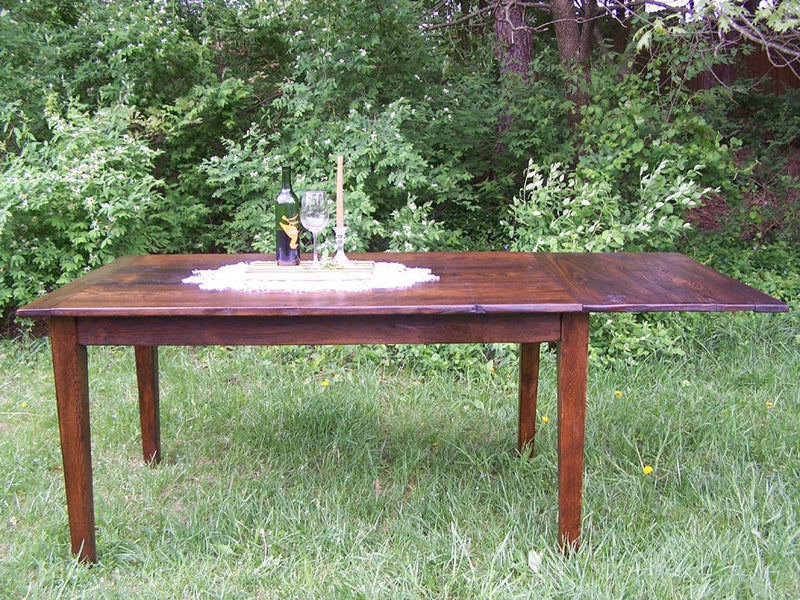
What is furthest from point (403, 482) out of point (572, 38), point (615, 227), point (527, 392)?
point (572, 38)

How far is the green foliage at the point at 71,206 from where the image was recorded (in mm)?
Result: 3879

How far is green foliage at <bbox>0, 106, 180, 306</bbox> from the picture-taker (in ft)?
12.7

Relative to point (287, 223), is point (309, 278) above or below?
below

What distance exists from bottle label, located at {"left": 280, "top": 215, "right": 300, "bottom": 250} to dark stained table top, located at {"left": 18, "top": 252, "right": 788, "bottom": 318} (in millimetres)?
291

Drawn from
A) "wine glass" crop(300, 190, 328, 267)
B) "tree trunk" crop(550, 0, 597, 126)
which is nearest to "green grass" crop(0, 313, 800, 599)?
"wine glass" crop(300, 190, 328, 267)

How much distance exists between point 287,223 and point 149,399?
2.86ft

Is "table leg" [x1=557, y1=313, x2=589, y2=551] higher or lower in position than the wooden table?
lower

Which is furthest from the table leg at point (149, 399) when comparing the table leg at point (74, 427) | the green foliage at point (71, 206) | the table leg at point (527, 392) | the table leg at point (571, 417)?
the green foliage at point (71, 206)

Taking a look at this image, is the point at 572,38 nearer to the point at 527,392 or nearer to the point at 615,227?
the point at 615,227

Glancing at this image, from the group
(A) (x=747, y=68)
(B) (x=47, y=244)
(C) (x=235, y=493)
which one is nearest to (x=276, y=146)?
(B) (x=47, y=244)

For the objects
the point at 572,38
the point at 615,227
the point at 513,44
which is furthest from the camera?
the point at 513,44

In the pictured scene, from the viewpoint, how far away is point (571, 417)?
6.40 ft

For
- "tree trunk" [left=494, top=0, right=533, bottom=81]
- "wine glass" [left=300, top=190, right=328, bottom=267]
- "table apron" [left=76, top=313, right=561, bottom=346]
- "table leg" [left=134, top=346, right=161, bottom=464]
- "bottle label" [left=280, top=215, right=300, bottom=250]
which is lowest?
"table leg" [left=134, top=346, right=161, bottom=464]

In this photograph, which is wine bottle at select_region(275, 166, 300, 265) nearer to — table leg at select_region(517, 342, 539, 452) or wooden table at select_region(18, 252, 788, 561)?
wooden table at select_region(18, 252, 788, 561)
